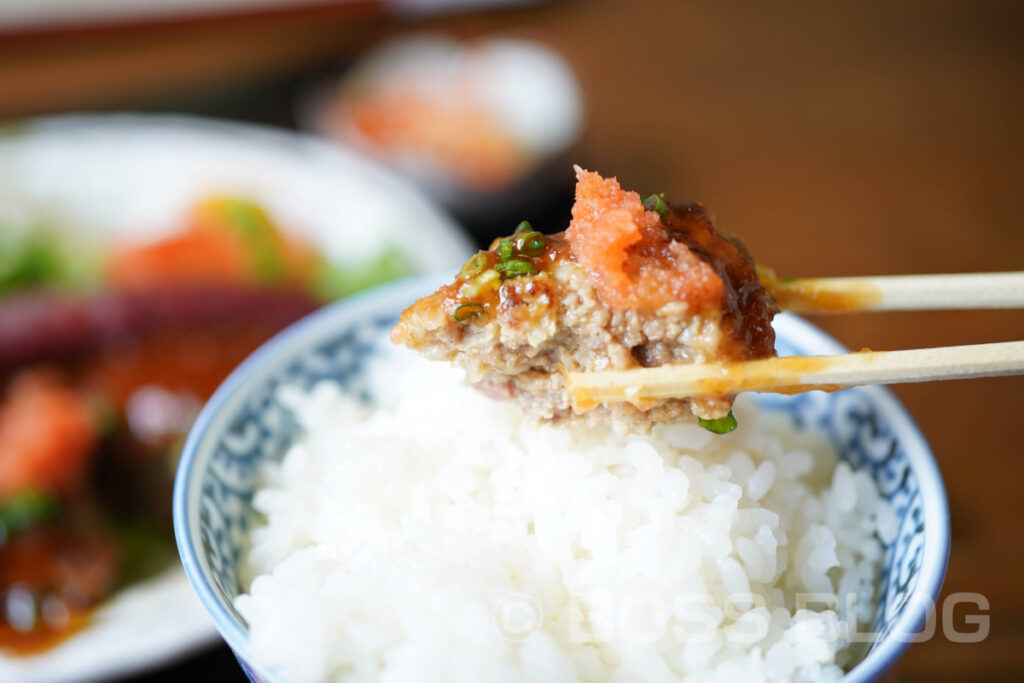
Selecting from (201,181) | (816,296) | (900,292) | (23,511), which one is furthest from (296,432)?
(201,181)

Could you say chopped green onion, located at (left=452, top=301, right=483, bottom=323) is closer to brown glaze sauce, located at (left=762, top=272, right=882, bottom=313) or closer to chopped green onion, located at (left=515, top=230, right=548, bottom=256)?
chopped green onion, located at (left=515, top=230, right=548, bottom=256)

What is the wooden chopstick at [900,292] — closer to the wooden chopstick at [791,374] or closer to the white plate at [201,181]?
the wooden chopstick at [791,374]

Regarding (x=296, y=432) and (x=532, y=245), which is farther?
(x=296, y=432)

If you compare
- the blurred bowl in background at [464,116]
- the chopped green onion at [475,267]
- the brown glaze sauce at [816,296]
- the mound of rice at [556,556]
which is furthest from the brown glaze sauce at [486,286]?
the blurred bowl in background at [464,116]

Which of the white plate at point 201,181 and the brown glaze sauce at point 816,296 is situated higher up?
the brown glaze sauce at point 816,296

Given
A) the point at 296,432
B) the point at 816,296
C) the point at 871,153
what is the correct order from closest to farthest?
1. the point at 816,296
2. the point at 296,432
3. the point at 871,153

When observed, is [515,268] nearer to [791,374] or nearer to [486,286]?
[486,286]

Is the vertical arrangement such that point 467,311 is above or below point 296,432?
above
